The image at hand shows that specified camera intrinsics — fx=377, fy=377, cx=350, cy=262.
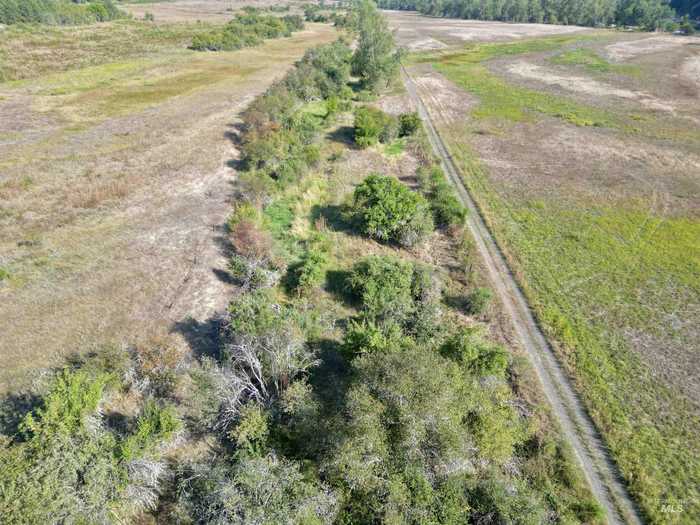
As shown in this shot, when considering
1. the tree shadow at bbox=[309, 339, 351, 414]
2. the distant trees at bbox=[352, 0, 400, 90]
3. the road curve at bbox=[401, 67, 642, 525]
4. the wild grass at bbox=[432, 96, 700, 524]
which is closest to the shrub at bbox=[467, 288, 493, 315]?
the road curve at bbox=[401, 67, 642, 525]

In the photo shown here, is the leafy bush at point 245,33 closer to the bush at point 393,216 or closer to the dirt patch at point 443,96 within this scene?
the dirt patch at point 443,96

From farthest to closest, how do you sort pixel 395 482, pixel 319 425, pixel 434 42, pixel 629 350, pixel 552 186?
pixel 434 42 → pixel 552 186 → pixel 629 350 → pixel 319 425 → pixel 395 482

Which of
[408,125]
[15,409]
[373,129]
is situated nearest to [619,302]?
[15,409]

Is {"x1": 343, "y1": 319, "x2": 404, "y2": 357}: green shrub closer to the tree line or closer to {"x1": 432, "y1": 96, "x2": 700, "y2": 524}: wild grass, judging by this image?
{"x1": 432, "y1": 96, "x2": 700, "y2": 524}: wild grass

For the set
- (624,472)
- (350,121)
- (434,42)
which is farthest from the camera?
(434,42)

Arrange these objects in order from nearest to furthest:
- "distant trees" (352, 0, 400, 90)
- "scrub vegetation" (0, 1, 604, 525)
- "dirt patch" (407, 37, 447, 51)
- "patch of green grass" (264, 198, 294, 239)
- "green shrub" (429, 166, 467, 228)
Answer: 1. "scrub vegetation" (0, 1, 604, 525)
2. "patch of green grass" (264, 198, 294, 239)
3. "green shrub" (429, 166, 467, 228)
4. "distant trees" (352, 0, 400, 90)
5. "dirt patch" (407, 37, 447, 51)

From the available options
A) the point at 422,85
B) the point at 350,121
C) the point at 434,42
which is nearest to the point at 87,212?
the point at 350,121

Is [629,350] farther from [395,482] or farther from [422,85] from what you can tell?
[422,85]

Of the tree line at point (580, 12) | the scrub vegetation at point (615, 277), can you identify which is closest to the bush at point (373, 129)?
the scrub vegetation at point (615, 277)
